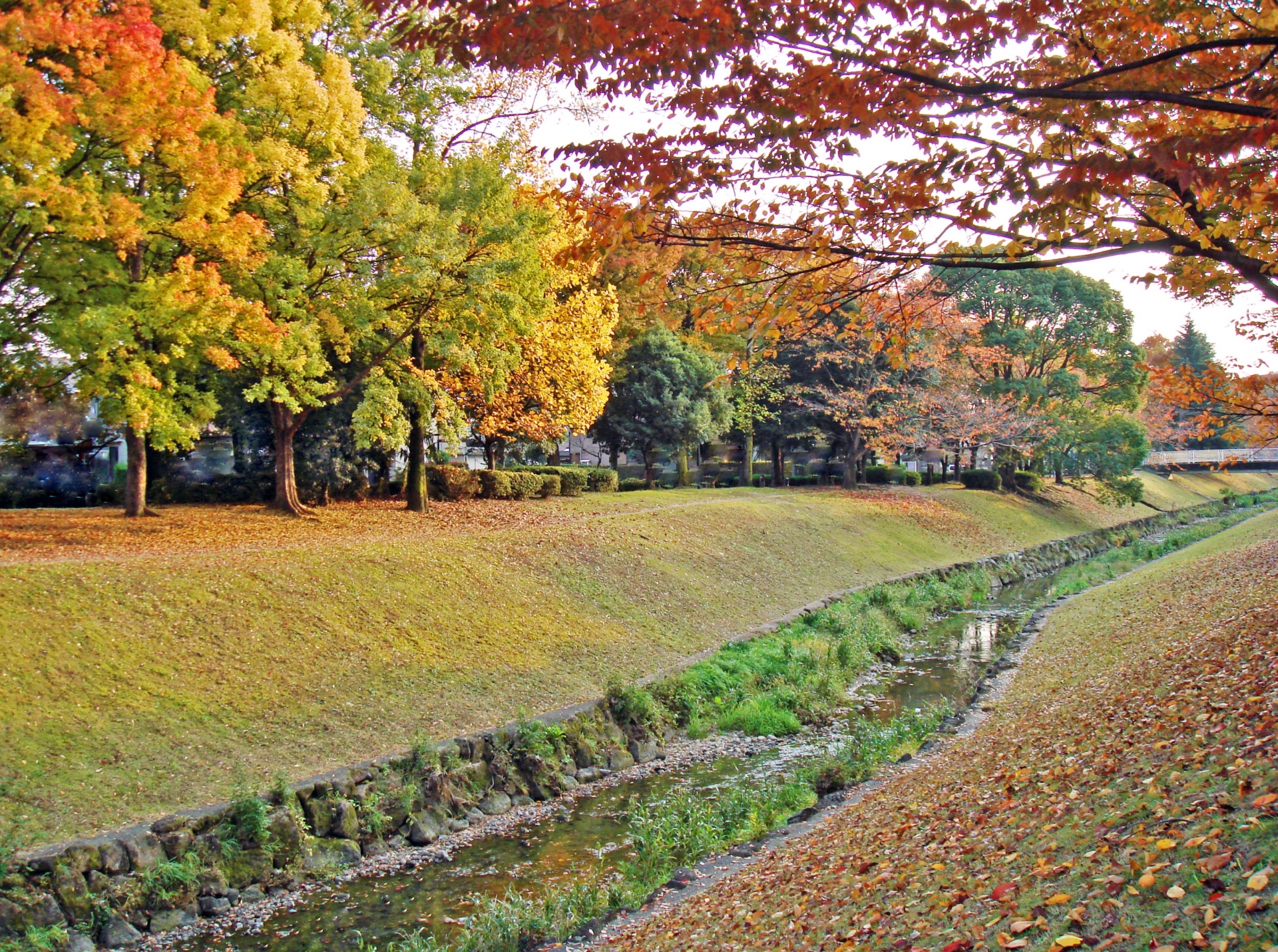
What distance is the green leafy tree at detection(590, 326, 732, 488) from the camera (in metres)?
33.5

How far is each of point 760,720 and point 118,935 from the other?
7922 mm

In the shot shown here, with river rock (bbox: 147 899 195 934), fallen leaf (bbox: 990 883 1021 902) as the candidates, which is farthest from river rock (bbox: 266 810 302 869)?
fallen leaf (bbox: 990 883 1021 902)

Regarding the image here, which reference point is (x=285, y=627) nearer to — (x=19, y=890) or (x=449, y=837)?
(x=449, y=837)

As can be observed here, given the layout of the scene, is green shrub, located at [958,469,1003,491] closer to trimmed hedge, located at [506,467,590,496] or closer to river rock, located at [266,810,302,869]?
trimmed hedge, located at [506,467,590,496]

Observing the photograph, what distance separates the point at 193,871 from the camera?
739 centimetres


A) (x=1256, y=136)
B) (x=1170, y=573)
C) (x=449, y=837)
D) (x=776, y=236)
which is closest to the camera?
(x=1256, y=136)

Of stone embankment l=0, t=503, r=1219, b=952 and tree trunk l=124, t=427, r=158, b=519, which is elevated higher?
tree trunk l=124, t=427, r=158, b=519

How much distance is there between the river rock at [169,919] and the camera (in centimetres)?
702

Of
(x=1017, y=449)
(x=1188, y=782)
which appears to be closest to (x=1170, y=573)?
(x=1017, y=449)

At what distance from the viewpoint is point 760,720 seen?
12.2 metres

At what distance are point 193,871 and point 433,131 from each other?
17820mm

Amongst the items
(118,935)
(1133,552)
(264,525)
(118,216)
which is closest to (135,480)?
(264,525)

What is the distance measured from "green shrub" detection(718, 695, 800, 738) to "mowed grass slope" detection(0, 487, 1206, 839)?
1580 mm

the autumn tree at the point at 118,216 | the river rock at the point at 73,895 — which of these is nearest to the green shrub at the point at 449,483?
the autumn tree at the point at 118,216
